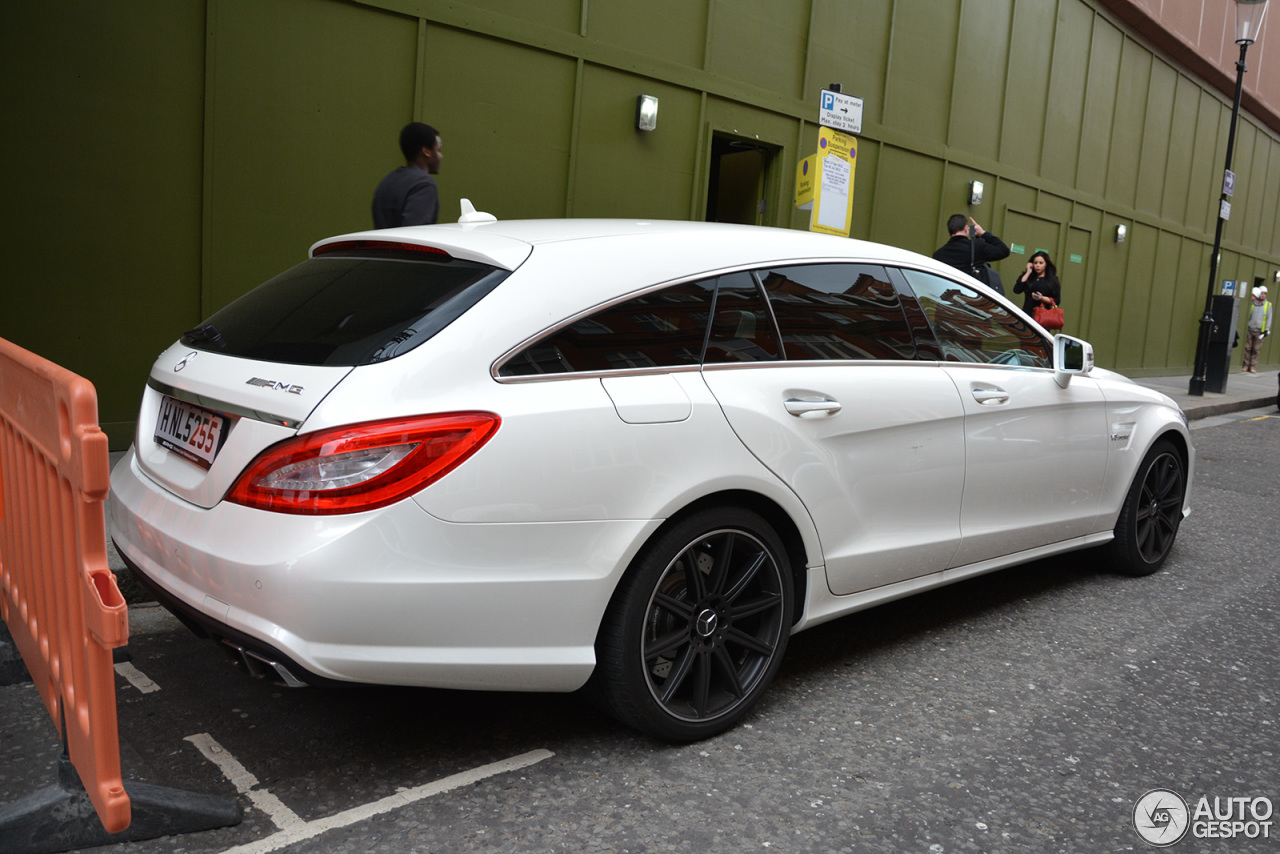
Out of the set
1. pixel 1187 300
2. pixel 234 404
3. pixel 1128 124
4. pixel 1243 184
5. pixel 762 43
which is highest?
pixel 1128 124

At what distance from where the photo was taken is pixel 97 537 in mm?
2123

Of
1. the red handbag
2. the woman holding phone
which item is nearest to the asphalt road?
the red handbag

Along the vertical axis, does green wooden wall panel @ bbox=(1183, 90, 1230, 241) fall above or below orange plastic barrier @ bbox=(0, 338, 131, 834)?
above

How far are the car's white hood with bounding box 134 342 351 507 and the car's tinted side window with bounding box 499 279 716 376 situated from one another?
0.51 meters

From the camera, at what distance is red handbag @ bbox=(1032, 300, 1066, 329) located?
10906mm

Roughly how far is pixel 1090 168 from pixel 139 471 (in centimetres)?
1732

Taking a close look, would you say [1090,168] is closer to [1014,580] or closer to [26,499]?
[1014,580]

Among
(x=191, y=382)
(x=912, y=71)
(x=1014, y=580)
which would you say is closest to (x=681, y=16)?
(x=912, y=71)

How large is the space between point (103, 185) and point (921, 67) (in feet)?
32.0

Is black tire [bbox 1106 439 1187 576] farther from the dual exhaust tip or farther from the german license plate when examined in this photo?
the german license plate

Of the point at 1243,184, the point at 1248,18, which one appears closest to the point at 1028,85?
the point at 1248,18

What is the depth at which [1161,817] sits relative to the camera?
2.75 m

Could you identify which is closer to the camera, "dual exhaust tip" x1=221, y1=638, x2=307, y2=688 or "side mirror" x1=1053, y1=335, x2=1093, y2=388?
"dual exhaust tip" x1=221, y1=638, x2=307, y2=688

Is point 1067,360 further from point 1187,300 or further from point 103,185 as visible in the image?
point 1187,300
